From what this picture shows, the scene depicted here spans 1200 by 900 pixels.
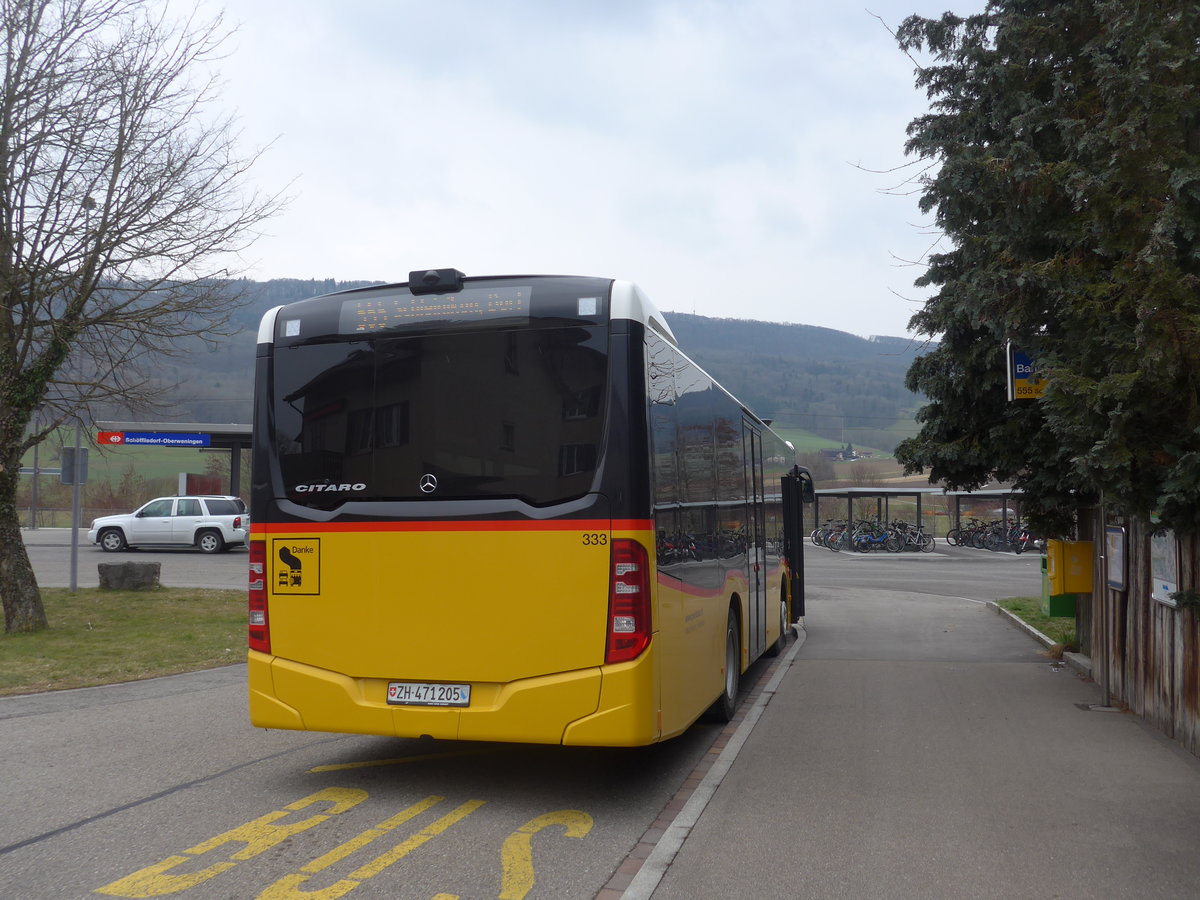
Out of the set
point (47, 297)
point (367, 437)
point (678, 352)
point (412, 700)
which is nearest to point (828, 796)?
point (412, 700)

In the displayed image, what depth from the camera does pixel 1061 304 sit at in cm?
828

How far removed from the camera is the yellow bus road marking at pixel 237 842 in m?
4.52

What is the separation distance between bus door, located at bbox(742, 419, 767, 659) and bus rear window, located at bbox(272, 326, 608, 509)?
4282 millimetres

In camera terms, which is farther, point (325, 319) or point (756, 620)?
point (756, 620)

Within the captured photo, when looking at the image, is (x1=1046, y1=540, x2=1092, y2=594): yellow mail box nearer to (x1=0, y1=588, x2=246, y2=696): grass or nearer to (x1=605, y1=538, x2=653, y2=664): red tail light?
(x1=605, y1=538, x2=653, y2=664): red tail light

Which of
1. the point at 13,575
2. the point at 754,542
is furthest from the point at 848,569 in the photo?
the point at 13,575

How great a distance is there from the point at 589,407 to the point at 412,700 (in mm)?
1875

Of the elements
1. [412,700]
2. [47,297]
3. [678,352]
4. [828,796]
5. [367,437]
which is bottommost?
[828,796]

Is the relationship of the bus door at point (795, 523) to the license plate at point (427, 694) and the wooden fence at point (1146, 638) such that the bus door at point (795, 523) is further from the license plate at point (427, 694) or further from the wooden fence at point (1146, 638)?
the license plate at point (427, 694)

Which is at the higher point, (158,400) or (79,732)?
(158,400)

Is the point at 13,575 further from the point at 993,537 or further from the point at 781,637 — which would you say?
the point at 993,537

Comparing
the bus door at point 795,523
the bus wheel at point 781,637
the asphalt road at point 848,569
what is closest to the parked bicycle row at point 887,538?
the asphalt road at point 848,569

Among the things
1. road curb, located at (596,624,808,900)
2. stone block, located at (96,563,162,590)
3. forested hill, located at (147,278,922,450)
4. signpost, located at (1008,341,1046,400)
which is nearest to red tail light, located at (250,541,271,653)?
road curb, located at (596,624,808,900)

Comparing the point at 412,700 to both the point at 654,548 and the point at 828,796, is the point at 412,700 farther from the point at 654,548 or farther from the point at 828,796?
the point at 828,796
